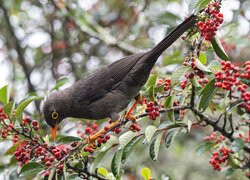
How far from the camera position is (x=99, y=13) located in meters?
7.89

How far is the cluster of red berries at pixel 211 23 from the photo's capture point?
10.7 ft

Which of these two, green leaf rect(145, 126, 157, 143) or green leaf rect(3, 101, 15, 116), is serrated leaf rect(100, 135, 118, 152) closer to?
green leaf rect(145, 126, 157, 143)

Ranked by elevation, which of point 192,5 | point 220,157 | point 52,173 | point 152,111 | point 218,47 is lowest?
point 220,157

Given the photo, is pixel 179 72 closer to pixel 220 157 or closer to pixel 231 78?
pixel 231 78

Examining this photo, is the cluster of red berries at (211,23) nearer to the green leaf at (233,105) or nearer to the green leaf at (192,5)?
the green leaf at (192,5)

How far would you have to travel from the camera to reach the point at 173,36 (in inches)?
162

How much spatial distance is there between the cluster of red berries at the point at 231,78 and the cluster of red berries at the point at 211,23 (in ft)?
1.45

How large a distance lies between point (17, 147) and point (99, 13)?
14.2 feet

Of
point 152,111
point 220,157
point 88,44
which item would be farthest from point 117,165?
point 88,44

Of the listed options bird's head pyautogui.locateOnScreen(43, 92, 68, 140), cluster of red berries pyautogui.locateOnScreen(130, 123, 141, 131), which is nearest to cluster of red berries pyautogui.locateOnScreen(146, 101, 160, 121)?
cluster of red berries pyautogui.locateOnScreen(130, 123, 141, 131)

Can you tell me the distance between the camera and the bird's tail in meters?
3.75

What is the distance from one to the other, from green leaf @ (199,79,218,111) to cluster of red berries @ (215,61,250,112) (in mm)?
54

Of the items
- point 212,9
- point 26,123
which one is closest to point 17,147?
point 26,123

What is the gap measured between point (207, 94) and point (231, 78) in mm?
231
